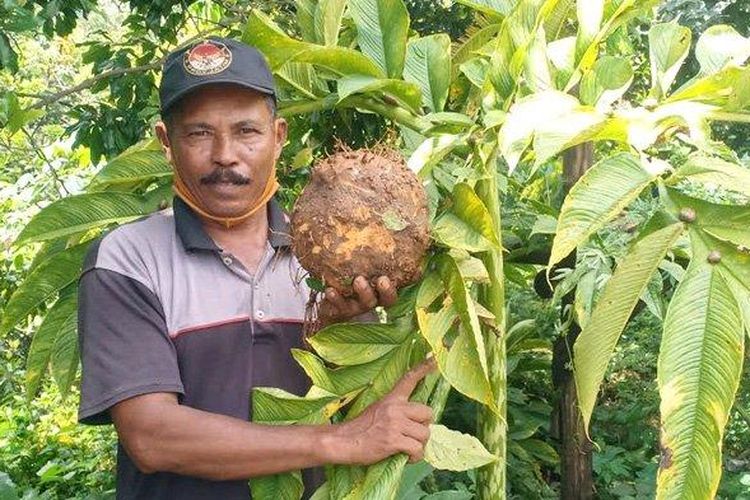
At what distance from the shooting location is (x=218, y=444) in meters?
1.38

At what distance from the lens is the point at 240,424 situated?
4.61 feet

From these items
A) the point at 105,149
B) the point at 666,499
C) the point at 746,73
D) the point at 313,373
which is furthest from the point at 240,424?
the point at 105,149

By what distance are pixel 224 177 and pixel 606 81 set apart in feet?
2.23

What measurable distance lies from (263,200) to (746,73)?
2.89 ft

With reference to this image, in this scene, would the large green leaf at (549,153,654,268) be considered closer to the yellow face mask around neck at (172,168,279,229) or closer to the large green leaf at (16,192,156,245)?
the yellow face mask around neck at (172,168,279,229)

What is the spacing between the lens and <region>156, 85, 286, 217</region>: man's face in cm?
158

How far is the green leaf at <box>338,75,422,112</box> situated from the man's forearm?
22.6 inches

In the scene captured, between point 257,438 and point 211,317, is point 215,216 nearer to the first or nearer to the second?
point 211,317

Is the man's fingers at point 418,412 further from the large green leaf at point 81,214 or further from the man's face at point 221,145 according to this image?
the large green leaf at point 81,214

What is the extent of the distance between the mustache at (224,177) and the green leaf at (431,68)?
1.23 feet

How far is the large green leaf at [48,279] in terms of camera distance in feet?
6.29

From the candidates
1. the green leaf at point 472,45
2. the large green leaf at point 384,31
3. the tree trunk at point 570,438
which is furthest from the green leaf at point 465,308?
the tree trunk at point 570,438

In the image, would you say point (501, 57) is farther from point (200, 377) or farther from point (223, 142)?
point (200, 377)

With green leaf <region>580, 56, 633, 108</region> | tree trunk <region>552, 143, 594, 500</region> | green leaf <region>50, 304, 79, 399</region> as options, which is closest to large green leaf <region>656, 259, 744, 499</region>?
green leaf <region>580, 56, 633, 108</region>
